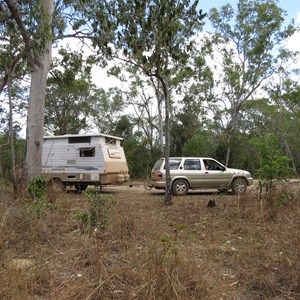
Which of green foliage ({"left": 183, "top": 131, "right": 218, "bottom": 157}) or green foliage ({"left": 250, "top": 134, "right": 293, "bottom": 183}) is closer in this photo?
green foliage ({"left": 250, "top": 134, "right": 293, "bottom": 183})

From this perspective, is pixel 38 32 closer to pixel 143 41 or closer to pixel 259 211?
pixel 143 41

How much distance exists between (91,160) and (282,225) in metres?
11.1

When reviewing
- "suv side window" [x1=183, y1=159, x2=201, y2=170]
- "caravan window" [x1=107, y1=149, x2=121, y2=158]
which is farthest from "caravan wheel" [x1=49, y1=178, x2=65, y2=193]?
"suv side window" [x1=183, y1=159, x2=201, y2=170]

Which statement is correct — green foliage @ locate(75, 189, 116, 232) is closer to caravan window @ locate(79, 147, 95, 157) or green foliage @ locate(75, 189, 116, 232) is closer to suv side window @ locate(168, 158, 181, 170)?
suv side window @ locate(168, 158, 181, 170)

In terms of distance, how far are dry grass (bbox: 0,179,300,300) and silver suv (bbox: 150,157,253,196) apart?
7178 millimetres

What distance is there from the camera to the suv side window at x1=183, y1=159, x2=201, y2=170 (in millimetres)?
15384

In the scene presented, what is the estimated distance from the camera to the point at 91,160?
16.3m

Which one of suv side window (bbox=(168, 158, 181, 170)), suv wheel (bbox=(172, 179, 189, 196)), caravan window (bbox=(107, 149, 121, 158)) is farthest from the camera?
caravan window (bbox=(107, 149, 121, 158))

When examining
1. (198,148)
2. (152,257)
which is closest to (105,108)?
(198,148)

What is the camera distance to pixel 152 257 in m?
3.82

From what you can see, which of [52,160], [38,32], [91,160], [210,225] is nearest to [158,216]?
[210,225]

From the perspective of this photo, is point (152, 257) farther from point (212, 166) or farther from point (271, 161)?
point (212, 166)

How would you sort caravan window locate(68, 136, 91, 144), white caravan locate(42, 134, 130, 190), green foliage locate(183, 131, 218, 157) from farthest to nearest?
green foliage locate(183, 131, 218, 157) < caravan window locate(68, 136, 91, 144) < white caravan locate(42, 134, 130, 190)

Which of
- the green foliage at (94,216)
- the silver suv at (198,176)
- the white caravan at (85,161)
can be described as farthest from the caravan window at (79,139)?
the green foliage at (94,216)
